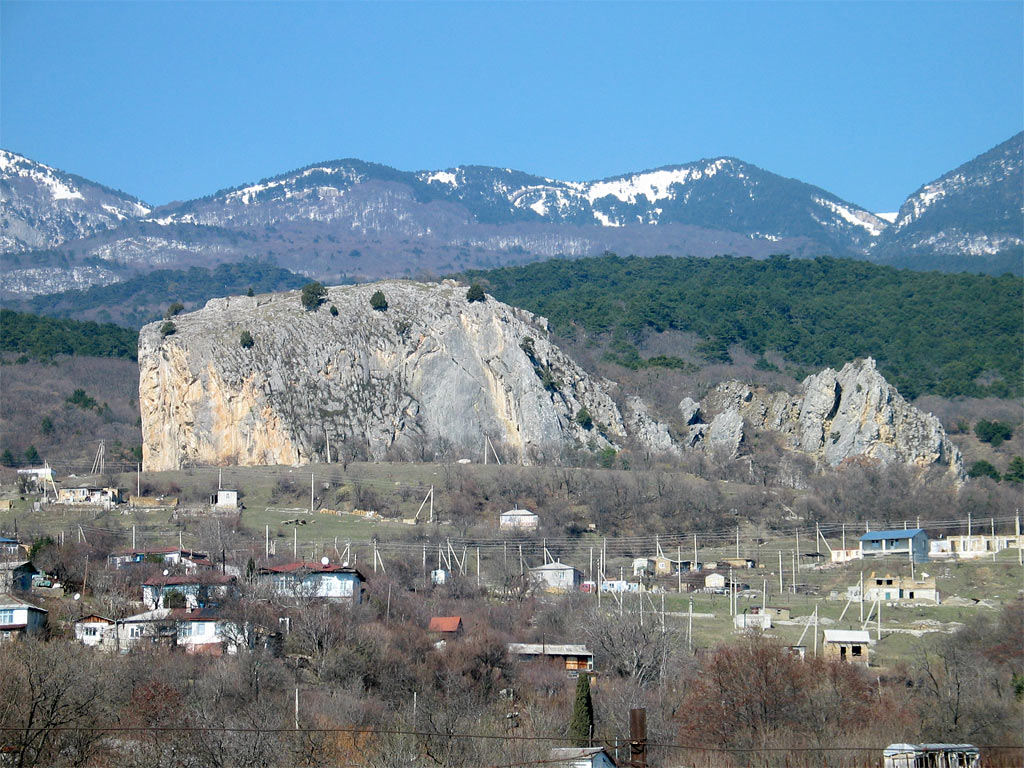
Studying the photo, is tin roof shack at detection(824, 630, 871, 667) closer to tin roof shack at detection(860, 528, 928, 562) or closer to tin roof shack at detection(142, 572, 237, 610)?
tin roof shack at detection(142, 572, 237, 610)

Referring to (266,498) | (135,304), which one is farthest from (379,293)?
(135,304)

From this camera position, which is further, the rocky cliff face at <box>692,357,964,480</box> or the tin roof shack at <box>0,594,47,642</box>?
the rocky cliff face at <box>692,357,964,480</box>

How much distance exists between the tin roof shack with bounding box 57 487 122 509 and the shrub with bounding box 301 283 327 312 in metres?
25.1

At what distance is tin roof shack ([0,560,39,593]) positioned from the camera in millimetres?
44531

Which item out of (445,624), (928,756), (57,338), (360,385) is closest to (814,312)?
(360,385)

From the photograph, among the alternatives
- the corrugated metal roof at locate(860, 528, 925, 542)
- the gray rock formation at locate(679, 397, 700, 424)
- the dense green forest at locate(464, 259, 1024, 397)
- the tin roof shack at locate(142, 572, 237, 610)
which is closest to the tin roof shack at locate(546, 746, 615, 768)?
the tin roof shack at locate(142, 572, 237, 610)

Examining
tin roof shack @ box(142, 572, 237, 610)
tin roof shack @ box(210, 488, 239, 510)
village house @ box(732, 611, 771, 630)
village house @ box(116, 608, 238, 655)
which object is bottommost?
village house @ box(732, 611, 771, 630)

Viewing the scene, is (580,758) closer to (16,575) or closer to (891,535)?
(16,575)

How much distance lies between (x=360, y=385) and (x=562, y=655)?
48.0 metres

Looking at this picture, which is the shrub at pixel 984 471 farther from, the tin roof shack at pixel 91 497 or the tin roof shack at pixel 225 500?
the tin roof shack at pixel 91 497

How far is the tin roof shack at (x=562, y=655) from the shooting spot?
42406 millimetres

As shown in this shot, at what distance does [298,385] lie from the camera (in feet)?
283

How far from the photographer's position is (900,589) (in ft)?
181

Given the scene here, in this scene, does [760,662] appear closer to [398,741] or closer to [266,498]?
[398,741]
